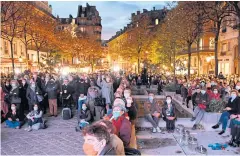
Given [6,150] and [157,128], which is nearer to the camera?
[6,150]

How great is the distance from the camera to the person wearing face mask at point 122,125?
5719mm

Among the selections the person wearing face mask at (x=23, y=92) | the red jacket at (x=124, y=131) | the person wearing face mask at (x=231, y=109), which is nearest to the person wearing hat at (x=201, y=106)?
the person wearing face mask at (x=231, y=109)

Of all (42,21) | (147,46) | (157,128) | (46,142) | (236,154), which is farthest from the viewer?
(147,46)

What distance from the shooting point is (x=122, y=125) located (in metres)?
5.83

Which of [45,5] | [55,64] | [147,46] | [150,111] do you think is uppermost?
[45,5]

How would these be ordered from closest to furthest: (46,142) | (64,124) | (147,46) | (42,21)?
(46,142), (64,124), (42,21), (147,46)

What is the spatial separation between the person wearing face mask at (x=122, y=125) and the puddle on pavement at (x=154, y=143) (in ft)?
→ 9.50

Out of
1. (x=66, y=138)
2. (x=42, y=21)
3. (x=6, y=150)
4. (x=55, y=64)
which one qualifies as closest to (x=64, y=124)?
(x=66, y=138)

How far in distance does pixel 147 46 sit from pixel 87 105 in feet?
115

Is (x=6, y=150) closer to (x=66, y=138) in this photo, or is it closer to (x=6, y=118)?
(x=66, y=138)

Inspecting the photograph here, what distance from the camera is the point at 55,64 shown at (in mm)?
31547

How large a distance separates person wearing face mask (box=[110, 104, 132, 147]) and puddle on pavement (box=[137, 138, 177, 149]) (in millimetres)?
2895

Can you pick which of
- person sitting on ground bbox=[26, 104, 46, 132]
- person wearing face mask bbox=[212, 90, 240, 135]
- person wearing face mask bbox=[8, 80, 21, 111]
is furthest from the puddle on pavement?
person wearing face mask bbox=[8, 80, 21, 111]

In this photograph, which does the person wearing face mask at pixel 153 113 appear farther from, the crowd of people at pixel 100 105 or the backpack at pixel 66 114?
the backpack at pixel 66 114
